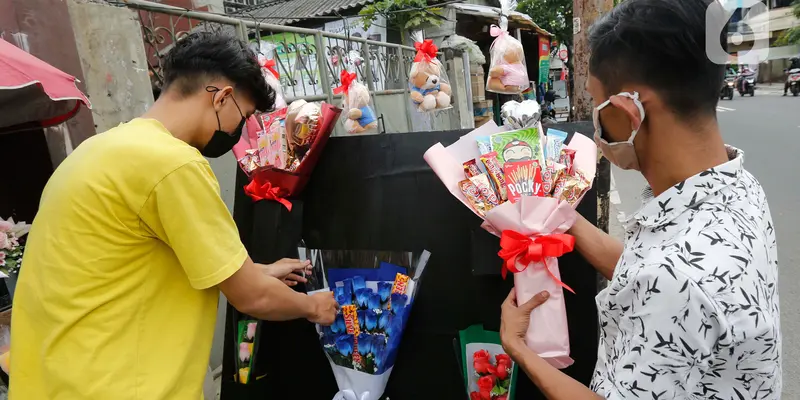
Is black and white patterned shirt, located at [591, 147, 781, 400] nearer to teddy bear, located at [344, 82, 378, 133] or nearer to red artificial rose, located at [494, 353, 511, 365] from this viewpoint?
red artificial rose, located at [494, 353, 511, 365]

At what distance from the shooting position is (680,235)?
0.88 meters

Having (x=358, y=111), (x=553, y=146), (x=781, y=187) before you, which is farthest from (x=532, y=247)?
(x=781, y=187)

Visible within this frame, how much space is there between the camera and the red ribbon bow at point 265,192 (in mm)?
1918

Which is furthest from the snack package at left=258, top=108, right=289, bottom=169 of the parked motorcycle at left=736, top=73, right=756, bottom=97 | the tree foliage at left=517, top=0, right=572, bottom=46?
the parked motorcycle at left=736, top=73, right=756, bottom=97

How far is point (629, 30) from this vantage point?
36.4 inches

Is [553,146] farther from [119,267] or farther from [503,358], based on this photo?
[119,267]

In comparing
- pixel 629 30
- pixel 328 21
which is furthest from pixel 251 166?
pixel 328 21

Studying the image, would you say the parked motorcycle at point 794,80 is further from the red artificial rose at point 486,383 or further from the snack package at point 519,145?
the red artificial rose at point 486,383

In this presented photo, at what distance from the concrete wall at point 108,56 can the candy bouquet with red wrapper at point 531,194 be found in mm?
2169

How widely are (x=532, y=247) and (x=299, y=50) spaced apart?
4.14 meters

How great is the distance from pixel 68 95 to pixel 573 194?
7.28 feet

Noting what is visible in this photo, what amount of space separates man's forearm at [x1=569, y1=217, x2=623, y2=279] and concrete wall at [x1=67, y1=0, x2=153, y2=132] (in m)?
2.62

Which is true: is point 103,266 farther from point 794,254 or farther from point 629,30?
point 794,254

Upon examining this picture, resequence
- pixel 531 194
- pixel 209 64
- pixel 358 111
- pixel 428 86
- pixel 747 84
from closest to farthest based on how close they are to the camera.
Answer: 1. pixel 531 194
2. pixel 209 64
3. pixel 358 111
4. pixel 428 86
5. pixel 747 84
